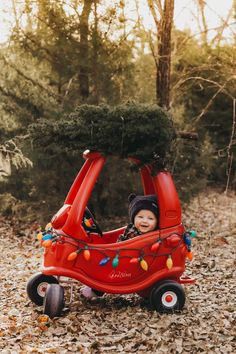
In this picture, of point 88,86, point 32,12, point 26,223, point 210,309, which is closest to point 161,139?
point 210,309

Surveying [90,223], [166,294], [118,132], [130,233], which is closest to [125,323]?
[166,294]

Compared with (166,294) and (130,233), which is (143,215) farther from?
(166,294)

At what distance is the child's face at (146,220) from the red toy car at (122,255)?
0.08m

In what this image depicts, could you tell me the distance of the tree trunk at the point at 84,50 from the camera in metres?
7.67

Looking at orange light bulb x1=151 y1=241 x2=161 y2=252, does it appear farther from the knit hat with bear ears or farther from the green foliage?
the green foliage

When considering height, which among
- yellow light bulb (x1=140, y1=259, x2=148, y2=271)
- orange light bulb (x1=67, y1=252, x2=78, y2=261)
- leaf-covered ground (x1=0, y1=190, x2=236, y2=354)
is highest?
orange light bulb (x1=67, y1=252, x2=78, y2=261)

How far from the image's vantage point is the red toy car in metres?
4.48

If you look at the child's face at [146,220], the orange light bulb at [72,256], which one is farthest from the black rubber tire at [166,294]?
the orange light bulb at [72,256]

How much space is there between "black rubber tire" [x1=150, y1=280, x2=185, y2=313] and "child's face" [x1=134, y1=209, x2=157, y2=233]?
0.52m

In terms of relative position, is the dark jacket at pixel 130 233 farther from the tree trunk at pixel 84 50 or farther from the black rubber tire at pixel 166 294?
the tree trunk at pixel 84 50

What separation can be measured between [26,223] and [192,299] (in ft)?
16.1

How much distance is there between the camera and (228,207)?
1075cm

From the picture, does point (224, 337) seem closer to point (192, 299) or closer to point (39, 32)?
point (192, 299)

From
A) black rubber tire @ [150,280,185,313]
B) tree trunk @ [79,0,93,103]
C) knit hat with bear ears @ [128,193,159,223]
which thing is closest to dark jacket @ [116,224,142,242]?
knit hat with bear ears @ [128,193,159,223]
